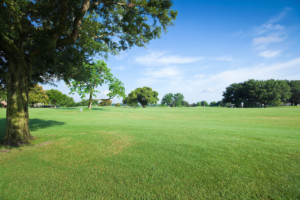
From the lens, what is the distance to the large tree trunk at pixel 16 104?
19.4 feet

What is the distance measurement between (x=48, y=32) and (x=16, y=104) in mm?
3815

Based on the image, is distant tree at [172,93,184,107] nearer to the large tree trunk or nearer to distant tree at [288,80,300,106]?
distant tree at [288,80,300,106]

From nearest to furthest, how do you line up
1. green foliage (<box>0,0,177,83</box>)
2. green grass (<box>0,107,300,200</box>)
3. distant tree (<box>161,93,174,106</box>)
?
green grass (<box>0,107,300,200</box>) < green foliage (<box>0,0,177,83</box>) < distant tree (<box>161,93,174,106</box>)

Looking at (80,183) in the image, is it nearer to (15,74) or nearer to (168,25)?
(15,74)

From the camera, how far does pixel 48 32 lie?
5754 millimetres

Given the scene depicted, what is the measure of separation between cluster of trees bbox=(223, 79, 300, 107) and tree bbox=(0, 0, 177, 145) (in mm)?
84009

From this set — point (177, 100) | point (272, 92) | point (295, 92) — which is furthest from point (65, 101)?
point (295, 92)

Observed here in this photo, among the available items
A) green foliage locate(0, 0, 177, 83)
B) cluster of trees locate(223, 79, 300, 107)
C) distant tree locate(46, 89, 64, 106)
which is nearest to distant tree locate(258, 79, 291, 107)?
cluster of trees locate(223, 79, 300, 107)

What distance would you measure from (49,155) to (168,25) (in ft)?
27.2

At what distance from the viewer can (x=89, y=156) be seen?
459 cm

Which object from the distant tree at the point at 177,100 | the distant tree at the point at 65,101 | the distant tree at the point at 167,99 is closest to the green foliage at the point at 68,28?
the distant tree at the point at 65,101

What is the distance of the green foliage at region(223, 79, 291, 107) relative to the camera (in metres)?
65.9

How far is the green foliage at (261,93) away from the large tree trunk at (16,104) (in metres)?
88.5

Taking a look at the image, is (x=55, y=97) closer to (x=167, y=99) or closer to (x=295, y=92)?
(x=167, y=99)
